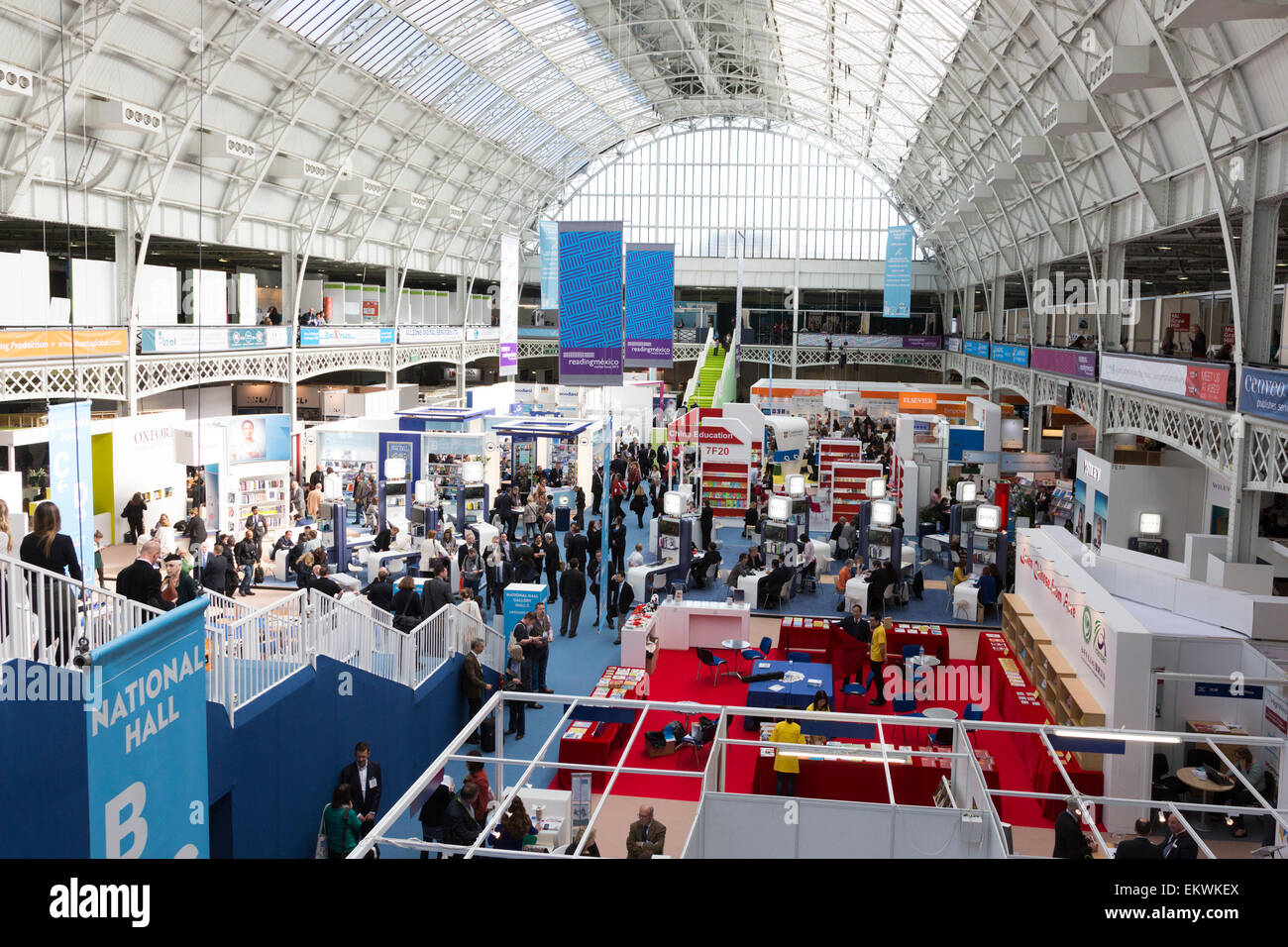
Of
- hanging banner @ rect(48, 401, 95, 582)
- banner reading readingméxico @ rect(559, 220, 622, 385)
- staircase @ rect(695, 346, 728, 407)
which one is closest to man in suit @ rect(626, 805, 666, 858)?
hanging banner @ rect(48, 401, 95, 582)

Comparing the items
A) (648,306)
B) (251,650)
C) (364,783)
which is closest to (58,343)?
(648,306)

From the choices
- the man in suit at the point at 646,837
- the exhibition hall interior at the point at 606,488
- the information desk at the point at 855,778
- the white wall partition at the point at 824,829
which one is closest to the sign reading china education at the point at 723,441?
the exhibition hall interior at the point at 606,488

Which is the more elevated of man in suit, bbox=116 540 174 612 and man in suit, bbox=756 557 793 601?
man in suit, bbox=116 540 174 612

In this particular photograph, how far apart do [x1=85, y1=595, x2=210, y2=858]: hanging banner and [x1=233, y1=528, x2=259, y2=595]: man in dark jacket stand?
42.3 feet

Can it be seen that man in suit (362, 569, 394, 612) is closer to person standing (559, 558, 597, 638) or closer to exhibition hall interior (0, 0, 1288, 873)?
exhibition hall interior (0, 0, 1288, 873)

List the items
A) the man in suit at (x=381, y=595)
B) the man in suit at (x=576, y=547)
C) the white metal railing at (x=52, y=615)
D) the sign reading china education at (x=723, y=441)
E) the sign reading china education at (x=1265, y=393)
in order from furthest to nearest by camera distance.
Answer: the sign reading china education at (x=723, y=441), the man in suit at (x=576, y=547), the man in suit at (x=381, y=595), the sign reading china education at (x=1265, y=393), the white metal railing at (x=52, y=615)

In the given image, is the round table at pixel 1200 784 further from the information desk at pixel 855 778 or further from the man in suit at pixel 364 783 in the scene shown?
the man in suit at pixel 364 783

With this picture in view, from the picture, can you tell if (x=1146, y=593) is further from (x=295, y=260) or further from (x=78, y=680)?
(x=295, y=260)

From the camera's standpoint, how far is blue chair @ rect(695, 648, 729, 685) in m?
14.5

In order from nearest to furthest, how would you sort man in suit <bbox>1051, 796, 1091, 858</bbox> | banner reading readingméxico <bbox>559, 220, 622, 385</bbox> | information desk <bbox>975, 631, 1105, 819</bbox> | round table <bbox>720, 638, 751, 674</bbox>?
man in suit <bbox>1051, 796, 1091, 858</bbox> < information desk <bbox>975, 631, 1105, 819</bbox> < round table <bbox>720, 638, 751, 674</bbox> < banner reading readingméxico <bbox>559, 220, 622, 385</bbox>

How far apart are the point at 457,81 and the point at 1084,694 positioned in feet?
96.0

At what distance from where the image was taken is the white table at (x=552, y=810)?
9172 mm

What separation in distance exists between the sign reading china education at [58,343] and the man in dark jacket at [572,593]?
907cm

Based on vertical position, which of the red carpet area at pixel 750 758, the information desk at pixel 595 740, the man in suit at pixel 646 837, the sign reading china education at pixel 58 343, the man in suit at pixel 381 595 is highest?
the sign reading china education at pixel 58 343
